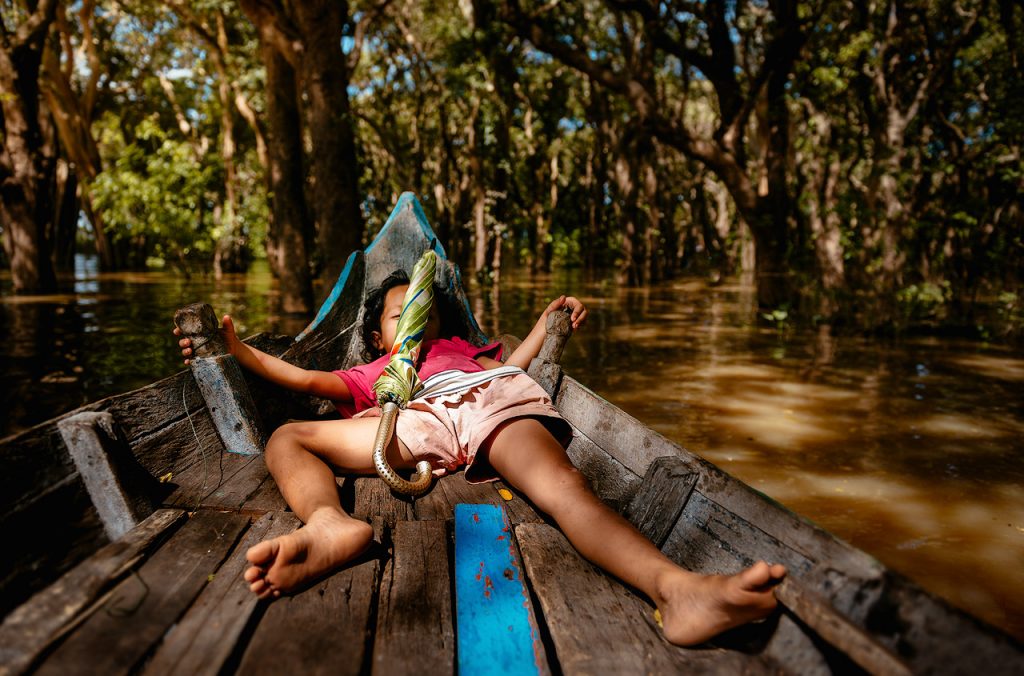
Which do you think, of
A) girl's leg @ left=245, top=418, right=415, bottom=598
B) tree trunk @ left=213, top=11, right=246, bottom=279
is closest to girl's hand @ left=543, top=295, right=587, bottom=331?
girl's leg @ left=245, top=418, right=415, bottom=598

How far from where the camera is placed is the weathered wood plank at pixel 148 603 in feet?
4.19

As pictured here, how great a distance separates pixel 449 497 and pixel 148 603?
1023 millimetres

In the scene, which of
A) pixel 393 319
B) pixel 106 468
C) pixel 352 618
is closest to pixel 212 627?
pixel 352 618

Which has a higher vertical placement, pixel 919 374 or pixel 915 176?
pixel 915 176

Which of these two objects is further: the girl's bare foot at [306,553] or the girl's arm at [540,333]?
the girl's arm at [540,333]

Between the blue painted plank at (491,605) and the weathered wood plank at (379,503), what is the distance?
0.21 meters

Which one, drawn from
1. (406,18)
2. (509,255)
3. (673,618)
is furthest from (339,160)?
(509,255)

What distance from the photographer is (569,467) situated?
2.08 m

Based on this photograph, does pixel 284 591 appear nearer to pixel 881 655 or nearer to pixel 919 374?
pixel 881 655

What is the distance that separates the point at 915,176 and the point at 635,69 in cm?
604

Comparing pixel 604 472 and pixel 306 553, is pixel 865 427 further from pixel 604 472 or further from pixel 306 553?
pixel 306 553

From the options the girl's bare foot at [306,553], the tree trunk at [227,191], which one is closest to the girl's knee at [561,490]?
the girl's bare foot at [306,553]

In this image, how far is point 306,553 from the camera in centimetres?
162

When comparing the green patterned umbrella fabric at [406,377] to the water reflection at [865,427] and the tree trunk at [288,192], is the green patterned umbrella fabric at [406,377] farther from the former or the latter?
the tree trunk at [288,192]
